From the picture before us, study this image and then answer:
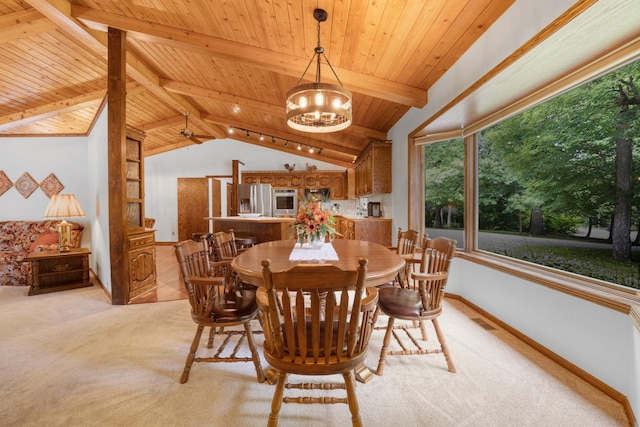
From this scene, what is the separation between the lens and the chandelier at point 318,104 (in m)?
1.89

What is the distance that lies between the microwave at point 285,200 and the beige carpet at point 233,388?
5.07 metres

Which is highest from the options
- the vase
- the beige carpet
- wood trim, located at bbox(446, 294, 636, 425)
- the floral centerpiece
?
the floral centerpiece

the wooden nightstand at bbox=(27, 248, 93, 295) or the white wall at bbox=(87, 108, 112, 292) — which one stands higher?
the white wall at bbox=(87, 108, 112, 292)

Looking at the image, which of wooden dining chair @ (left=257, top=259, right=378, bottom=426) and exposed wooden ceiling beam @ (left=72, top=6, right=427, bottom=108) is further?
exposed wooden ceiling beam @ (left=72, top=6, right=427, bottom=108)

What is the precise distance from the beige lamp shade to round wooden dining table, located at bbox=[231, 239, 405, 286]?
11.9 feet

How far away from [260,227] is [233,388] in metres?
2.91

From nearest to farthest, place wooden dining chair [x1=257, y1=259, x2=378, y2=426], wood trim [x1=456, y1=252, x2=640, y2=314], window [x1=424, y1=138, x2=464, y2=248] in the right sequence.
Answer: wooden dining chair [x1=257, y1=259, x2=378, y2=426], wood trim [x1=456, y1=252, x2=640, y2=314], window [x1=424, y1=138, x2=464, y2=248]

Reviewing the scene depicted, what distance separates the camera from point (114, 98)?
3.10 m

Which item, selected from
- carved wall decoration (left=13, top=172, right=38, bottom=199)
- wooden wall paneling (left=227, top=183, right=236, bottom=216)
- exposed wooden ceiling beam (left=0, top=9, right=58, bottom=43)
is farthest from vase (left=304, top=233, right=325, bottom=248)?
wooden wall paneling (left=227, top=183, right=236, bottom=216)

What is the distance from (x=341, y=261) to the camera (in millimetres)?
1797

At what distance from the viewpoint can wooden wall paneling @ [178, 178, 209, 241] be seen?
789 cm

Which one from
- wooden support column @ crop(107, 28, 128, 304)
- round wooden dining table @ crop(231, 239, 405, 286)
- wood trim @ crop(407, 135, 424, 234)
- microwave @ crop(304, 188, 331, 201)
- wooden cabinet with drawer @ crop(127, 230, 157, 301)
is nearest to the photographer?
round wooden dining table @ crop(231, 239, 405, 286)

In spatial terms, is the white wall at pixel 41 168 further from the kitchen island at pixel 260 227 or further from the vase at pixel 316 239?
the vase at pixel 316 239

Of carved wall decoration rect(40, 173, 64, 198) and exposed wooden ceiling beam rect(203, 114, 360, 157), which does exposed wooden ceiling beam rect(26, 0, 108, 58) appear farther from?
exposed wooden ceiling beam rect(203, 114, 360, 157)
